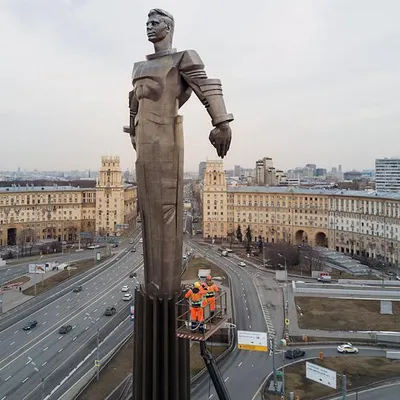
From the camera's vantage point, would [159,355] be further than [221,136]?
Yes

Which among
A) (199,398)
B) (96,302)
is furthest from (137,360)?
(96,302)

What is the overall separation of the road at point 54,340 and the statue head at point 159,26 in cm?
2046

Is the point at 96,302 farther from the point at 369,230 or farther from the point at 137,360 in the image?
the point at 369,230

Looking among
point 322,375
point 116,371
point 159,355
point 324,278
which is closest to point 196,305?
point 159,355

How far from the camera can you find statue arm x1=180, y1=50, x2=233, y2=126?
8.54m

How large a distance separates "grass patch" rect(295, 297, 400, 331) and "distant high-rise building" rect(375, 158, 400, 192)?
12250 cm

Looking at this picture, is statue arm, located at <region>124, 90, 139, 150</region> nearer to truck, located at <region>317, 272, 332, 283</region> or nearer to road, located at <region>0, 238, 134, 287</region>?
road, located at <region>0, 238, 134, 287</region>

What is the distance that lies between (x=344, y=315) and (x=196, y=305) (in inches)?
1226

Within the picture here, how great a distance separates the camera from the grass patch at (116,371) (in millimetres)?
22000

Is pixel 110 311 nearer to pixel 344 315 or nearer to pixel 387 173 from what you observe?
pixel 344 315

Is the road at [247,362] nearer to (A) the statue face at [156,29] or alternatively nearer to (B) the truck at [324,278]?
(B) the truck at [324,278]

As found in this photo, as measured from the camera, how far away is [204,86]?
8.76 metres

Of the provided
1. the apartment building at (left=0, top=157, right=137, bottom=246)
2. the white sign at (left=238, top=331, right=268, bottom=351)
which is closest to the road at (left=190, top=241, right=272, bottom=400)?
the white sign at (left=238, top=331, right=268, bottom=351)

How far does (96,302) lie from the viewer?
40125mm
